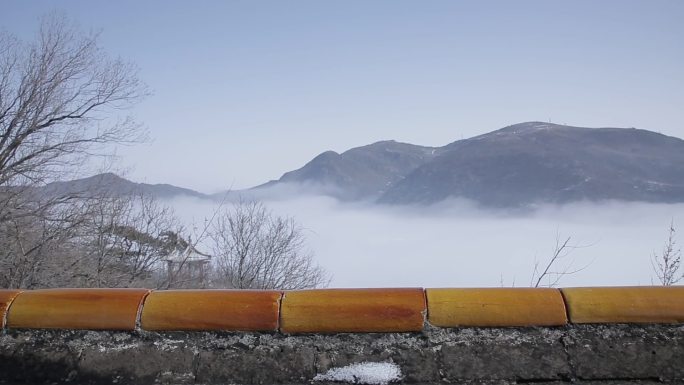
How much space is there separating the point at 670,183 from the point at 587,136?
45132 millimetres

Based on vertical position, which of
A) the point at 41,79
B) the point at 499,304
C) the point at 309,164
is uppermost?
the point at 309,164

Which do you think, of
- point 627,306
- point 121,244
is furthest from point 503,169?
point 627,306

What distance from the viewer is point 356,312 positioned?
197cm

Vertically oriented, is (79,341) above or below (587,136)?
below

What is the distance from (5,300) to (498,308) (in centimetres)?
167

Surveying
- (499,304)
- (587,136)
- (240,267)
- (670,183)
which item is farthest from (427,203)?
(499,304)

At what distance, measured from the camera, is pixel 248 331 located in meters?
2.01

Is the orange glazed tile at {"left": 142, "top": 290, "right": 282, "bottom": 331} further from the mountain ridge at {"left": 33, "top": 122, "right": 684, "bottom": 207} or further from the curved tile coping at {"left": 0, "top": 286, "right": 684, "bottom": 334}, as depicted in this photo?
the mountain ridge at {"left": 33, "top": 122, "right": 684, "bottom": 207}

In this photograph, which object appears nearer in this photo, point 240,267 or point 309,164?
point 240,267

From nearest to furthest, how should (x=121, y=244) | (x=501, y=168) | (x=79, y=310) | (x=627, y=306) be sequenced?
(x=627, y=306) → (x=79, y=310) → (x=121, y=244) → (x=501, y=168)

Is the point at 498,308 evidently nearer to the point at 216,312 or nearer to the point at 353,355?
the point at 353,355

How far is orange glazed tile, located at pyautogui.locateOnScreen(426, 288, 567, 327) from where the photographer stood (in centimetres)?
194

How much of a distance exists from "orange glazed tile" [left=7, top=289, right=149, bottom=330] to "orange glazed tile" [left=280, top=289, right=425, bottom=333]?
0.52 m

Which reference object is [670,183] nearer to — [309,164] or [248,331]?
[309,164]
